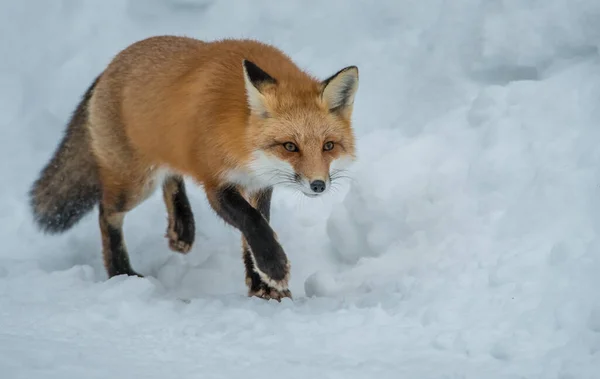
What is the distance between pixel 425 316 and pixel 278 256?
0.98 metres

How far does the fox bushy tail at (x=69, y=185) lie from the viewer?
5.55m

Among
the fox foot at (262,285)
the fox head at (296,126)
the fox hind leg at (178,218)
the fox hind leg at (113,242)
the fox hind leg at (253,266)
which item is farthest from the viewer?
the fox hind leg at (178,218)

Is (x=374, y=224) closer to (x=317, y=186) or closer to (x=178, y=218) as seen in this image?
(x=317, y=186)

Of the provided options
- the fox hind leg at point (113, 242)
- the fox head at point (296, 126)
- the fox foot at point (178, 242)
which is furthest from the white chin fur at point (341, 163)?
the fox hind leg at point (113, 242)

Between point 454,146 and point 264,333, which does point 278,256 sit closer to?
point 264,333

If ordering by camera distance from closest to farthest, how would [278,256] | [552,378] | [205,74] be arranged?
[552,378] → [278,256] → [205,74]

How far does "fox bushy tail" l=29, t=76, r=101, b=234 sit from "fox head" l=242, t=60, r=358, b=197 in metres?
1.61

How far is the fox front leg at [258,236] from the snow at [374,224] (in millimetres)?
179

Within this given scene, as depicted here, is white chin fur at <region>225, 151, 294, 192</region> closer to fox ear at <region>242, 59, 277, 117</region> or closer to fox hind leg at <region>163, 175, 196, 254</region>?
fox ear at <region>242, 59, 277, 117</region>

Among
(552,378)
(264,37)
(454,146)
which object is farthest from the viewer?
(264,37)

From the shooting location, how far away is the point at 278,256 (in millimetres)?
4414

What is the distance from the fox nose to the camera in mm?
4121

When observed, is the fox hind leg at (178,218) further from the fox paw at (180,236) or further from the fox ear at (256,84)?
the fox ear at (256,84)

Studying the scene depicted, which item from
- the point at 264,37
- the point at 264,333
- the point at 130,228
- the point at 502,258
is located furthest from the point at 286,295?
the point at 264,37
